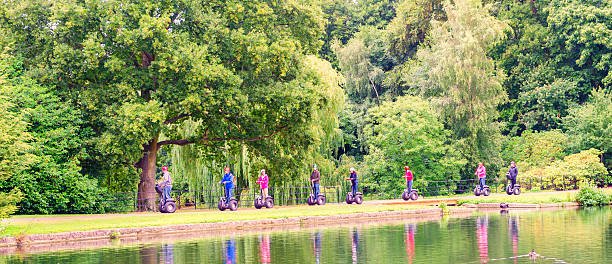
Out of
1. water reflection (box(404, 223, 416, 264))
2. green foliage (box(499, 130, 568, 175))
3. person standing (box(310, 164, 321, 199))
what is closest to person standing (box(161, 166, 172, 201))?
person standing (box(310, 164, 321, 199))

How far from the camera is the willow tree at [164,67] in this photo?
2944 cm

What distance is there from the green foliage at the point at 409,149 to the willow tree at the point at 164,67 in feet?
46.9

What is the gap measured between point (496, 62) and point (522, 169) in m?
13.0

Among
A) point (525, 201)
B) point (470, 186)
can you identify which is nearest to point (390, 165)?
point (470, 186)

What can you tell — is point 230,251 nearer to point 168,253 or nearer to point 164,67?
point 168,253

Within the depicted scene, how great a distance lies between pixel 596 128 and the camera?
48375mm

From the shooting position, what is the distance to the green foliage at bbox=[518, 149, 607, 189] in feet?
144

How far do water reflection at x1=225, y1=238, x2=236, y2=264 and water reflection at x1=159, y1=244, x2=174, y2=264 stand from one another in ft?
4.00

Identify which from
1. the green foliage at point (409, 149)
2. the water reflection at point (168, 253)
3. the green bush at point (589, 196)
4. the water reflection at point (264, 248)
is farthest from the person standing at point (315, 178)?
the green foliage at point (409, 149)

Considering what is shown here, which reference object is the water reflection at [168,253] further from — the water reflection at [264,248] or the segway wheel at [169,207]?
the segway wheel at [169,207]

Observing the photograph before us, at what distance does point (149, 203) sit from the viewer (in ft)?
110

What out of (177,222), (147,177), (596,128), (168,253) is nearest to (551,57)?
(596,128)

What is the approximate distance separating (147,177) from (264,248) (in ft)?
59.3

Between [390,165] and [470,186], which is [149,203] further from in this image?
[470,186]
